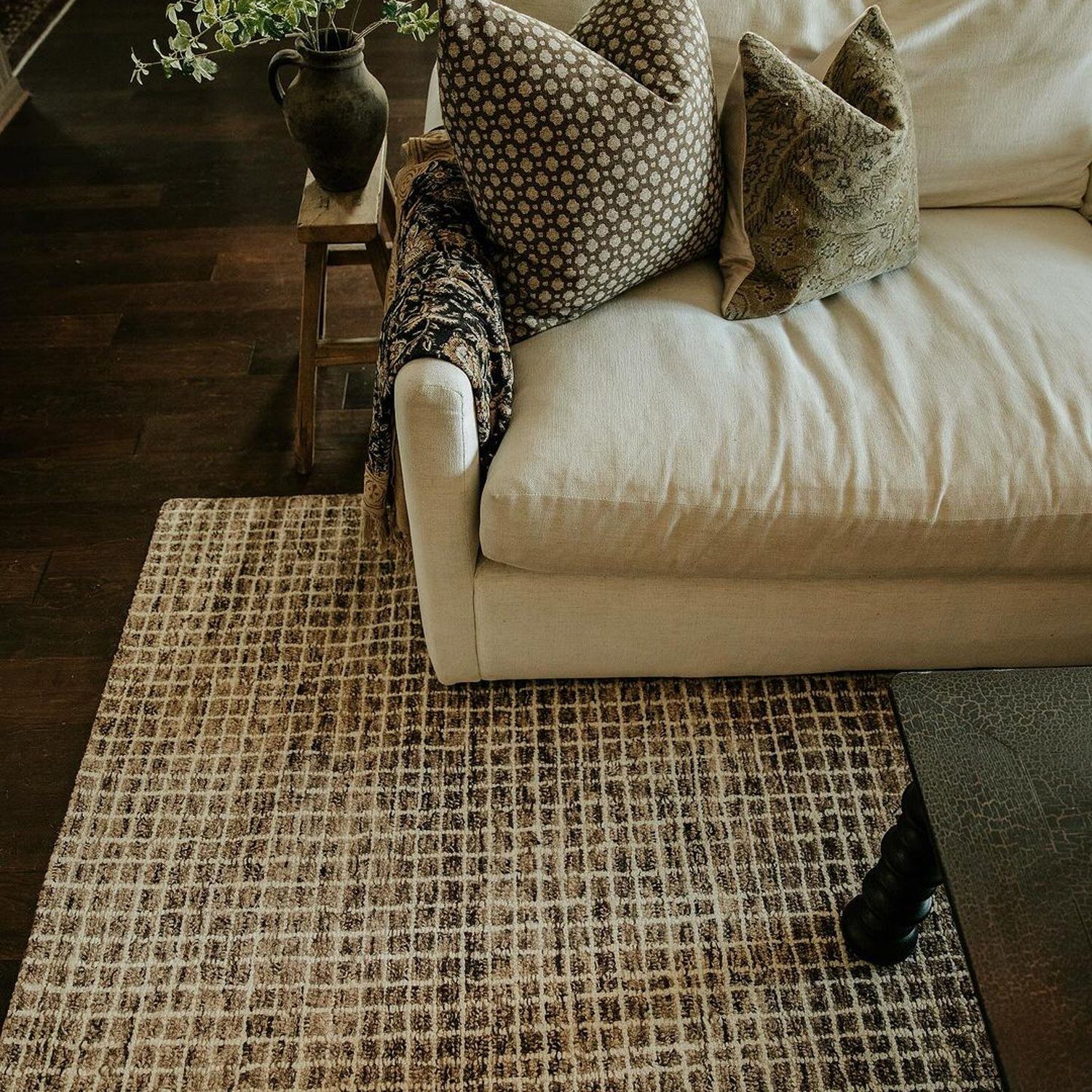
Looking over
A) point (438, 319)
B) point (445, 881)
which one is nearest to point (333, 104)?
point (438, 319)

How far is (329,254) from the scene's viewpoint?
192cm

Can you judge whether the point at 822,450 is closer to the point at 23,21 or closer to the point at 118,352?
the point at 118,352

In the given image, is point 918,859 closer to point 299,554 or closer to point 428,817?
point 428,817

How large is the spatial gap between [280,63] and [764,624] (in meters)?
1.16

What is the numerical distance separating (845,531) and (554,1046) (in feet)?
2.50

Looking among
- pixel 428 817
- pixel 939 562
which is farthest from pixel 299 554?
pixel 939 562

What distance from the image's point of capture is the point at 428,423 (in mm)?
1201

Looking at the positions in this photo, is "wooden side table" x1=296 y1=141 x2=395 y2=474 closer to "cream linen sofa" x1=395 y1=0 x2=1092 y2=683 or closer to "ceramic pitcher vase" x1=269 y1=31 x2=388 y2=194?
"ceramic pitcher vase" x1=269 y1=31 x2=388 y2=194

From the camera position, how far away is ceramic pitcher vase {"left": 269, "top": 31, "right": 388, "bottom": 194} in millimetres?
1521

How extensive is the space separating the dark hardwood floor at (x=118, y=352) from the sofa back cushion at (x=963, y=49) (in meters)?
0.98

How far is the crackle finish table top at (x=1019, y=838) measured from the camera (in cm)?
83

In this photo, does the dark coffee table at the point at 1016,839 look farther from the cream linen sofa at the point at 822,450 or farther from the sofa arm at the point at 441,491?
the sofa arm at the point at 441,491

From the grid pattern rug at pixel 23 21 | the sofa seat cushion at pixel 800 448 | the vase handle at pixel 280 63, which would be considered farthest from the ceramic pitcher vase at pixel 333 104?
the grid pattern rug at pixel 23 21

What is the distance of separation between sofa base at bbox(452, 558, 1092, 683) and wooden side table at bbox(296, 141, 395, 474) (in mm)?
647
